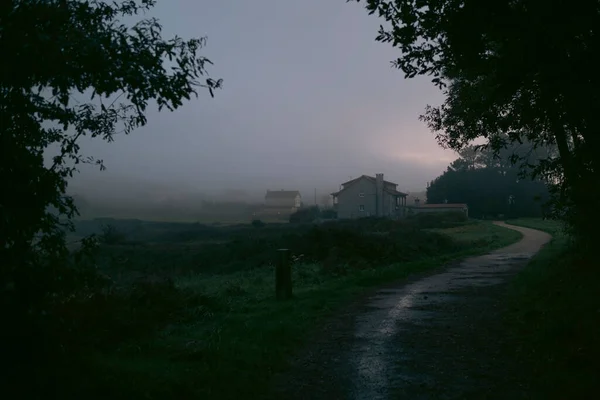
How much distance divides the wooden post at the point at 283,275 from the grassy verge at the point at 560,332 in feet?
16.8

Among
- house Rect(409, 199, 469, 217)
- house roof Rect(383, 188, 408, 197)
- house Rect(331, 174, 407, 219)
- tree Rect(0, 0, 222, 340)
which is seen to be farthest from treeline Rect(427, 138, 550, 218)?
tree Rect(0, 0, 222, 340)

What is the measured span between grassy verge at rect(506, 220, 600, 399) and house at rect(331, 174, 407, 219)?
257ft

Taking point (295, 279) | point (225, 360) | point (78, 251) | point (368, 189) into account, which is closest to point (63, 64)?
point (78, 251)

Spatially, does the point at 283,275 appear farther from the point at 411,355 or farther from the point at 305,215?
the point at 305,215

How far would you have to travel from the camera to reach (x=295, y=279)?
21.2 meters

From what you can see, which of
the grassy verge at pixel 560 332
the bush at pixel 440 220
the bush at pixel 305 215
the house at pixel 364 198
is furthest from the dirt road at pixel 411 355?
the house at pixel 364 198

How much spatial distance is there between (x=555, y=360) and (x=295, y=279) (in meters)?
13.9

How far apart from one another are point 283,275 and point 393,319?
12.5 ft

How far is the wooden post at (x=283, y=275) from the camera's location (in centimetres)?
1441

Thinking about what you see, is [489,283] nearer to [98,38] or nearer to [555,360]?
[555,360]

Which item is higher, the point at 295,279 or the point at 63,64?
the point at 63,64

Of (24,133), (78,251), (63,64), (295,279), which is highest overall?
(63,64)

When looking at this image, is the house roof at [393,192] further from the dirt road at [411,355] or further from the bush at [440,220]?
the dirt road at [411,355]

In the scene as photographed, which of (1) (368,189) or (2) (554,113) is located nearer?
Answer: (2) (554,113)
